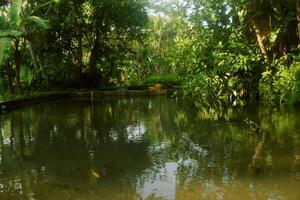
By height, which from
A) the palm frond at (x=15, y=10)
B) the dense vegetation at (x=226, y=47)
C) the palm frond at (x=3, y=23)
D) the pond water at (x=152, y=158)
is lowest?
the pond water at (x=152, y=158)

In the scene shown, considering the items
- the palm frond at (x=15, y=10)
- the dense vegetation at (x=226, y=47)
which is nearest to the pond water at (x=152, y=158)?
the dense vegetation at (x=226, y=47)

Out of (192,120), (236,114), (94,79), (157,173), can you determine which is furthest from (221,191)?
(94,79)

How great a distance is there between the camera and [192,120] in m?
13.2

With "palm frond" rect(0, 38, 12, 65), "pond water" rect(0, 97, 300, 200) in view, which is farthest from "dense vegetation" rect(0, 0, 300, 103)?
"pond water" rect(0, 97, 300, 200)

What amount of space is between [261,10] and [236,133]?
22.3 ft

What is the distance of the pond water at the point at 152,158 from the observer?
6152mm

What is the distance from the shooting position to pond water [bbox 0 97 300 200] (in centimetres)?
615

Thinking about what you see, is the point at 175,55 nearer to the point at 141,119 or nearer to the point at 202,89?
the point at 202,89

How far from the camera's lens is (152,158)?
8.12m

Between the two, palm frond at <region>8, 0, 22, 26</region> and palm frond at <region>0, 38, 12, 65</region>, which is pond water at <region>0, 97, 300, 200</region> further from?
palm frond at <region>8, 0, 22, 26</region>

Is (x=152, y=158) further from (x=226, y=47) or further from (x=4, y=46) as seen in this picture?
(x=4, y=46)

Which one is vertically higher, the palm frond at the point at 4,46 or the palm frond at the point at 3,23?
the palm frond at the point at 3,23

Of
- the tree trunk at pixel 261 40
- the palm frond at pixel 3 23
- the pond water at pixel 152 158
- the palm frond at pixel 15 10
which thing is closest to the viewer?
the pond water at pixel 152 158

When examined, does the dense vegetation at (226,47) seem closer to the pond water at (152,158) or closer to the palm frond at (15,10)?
the palm frond at (15,10)
